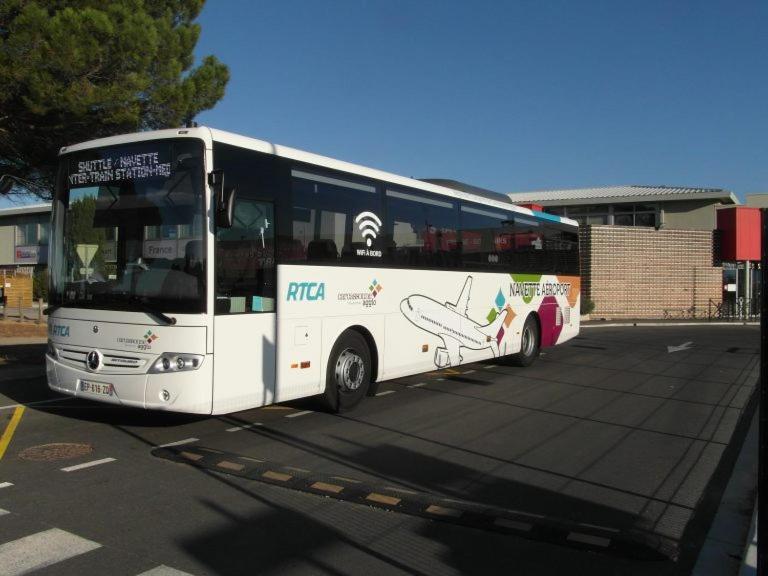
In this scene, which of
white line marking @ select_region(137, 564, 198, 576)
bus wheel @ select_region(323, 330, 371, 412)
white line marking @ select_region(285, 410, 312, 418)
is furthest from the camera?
white line marking @ select_region(285, 410, 312, 418)

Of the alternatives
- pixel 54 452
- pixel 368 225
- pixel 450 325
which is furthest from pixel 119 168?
pixel 450 325

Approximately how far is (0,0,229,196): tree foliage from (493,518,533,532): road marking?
11450 millimetres

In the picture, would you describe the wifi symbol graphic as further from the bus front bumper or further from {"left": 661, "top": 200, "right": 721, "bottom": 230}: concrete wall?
{"left": 661, "top": 200, "right": 721, "bottom": 230}: concrete wall

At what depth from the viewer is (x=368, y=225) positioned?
9.15 m

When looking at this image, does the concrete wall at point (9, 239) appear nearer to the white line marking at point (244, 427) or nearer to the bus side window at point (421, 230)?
the bus side window at point (421, 230)

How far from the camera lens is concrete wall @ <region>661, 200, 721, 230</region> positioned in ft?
119

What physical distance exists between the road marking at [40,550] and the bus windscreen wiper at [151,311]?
8.04ft

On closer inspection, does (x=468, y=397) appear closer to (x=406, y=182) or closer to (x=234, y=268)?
(x=406, y=182)

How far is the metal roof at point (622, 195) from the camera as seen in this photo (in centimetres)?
3534

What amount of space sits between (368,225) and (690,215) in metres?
32.9

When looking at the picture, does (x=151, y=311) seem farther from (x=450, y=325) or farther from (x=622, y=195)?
(x=622, y=195)

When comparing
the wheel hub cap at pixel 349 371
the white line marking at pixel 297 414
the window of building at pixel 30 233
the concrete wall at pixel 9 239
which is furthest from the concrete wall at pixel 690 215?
the concrete wall at pixel 9 239

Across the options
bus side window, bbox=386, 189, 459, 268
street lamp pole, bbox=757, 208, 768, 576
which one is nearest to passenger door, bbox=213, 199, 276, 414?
bus side window, bbox=386, 189, 459, 268

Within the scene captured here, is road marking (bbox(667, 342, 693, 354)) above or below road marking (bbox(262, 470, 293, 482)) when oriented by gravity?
below
